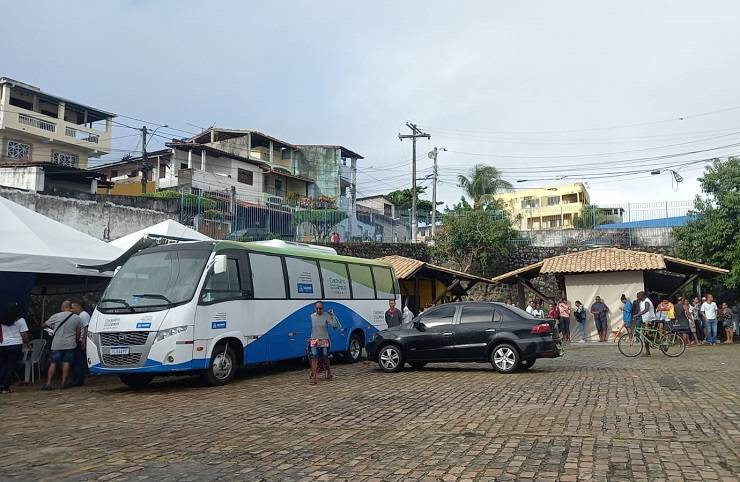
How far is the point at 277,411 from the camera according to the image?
364 inches

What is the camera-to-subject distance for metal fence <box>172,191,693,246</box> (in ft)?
92.0

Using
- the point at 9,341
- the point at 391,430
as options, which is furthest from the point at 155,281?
the point at 391,430

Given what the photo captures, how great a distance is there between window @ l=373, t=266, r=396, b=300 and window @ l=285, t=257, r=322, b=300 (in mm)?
3437

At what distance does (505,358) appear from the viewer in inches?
533

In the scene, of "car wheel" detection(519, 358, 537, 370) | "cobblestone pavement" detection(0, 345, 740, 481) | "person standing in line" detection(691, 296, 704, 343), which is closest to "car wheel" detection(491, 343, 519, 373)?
"car wheel" detection(519, 358, 537, 370)

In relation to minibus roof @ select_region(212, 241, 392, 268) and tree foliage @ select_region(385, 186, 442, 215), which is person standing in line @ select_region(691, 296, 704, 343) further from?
tree foliage @ select_region(385, 186, 442, 215)

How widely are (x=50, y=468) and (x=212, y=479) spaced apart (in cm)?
176

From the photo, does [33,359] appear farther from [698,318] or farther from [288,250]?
[698,318]

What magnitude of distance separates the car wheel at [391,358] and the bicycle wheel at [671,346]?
8.03 metres

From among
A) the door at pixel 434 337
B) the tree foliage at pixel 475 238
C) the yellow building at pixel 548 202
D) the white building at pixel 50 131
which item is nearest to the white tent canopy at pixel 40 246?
the door at pixel 434 337

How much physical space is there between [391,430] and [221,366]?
6145mm

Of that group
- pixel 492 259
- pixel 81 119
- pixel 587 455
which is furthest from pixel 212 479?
pixel 81 119

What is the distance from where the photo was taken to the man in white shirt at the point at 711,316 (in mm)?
23078

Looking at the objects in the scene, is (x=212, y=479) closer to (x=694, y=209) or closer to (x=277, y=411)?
(x=277, y=411)
